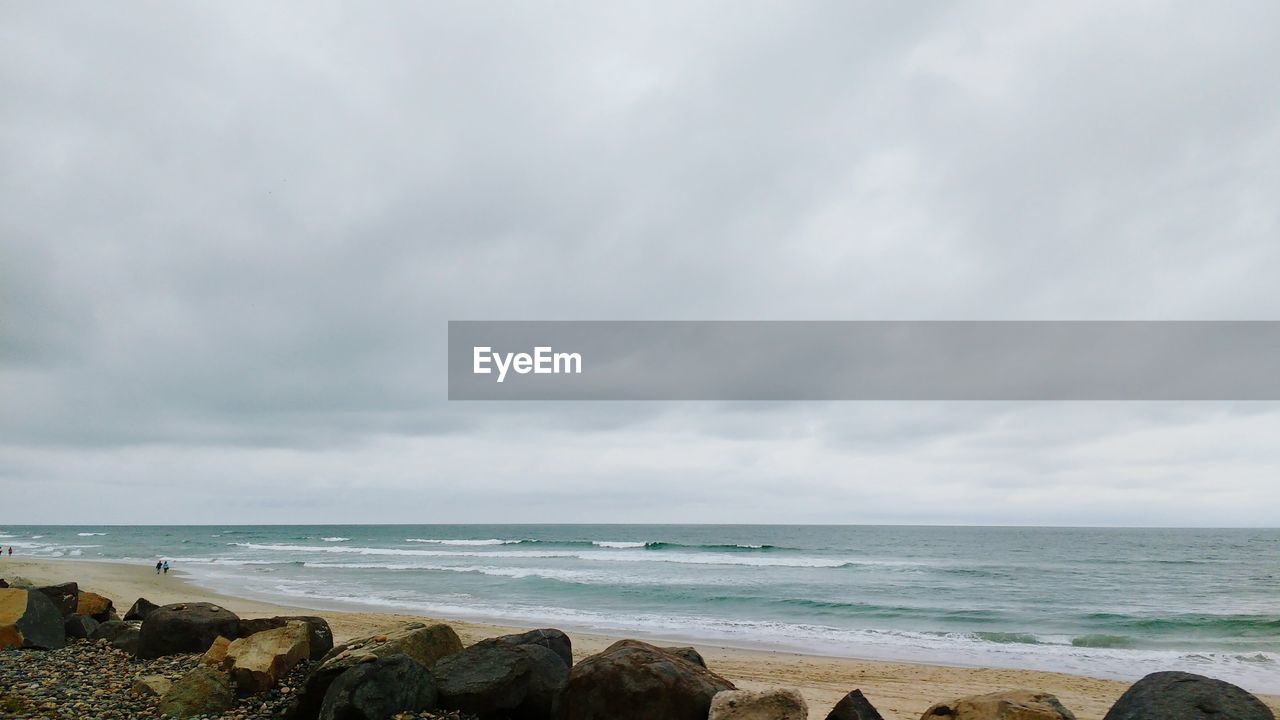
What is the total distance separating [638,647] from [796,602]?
2083cm

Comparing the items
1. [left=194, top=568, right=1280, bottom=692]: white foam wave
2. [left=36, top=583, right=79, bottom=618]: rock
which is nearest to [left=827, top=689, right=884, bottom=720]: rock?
[left=194, top=568, right=1280, bottom=692]: white foam wave

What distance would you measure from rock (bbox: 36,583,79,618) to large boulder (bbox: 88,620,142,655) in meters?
1.24

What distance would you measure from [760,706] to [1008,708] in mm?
2115

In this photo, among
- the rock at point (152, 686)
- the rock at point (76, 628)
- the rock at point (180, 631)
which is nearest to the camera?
the rock at point (152, 686)

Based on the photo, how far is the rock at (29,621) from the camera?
9812mm

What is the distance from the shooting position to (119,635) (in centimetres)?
1030

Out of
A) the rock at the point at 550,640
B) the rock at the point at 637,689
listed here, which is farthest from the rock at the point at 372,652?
the rock at the point at 637,689

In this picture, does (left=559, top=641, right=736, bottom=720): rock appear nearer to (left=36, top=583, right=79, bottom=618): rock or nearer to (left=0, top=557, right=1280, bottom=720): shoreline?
(left=0, top=557, right=1280, bottom=720): shoreline

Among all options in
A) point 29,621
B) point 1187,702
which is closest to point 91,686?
point 29,621

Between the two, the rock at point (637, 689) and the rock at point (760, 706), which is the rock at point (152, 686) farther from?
the rock at point (760, 706)

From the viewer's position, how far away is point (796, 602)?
86.6 feet

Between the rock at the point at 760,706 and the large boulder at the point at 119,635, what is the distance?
790 cm

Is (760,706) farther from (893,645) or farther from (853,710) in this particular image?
(893,645)

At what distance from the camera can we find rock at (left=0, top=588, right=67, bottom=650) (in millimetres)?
9812
